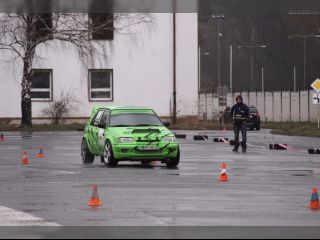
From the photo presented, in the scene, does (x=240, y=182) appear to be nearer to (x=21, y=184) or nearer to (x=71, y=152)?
(x=21, y=184)

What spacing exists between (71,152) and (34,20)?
19409mm

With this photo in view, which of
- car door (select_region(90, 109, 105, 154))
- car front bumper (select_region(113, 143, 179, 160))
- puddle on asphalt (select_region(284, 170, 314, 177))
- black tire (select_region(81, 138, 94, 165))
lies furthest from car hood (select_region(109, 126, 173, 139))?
puddle on asphalt (select_region(284, 170, 314, 177))

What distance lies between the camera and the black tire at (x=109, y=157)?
25.8 meters

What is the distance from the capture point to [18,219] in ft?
47.5

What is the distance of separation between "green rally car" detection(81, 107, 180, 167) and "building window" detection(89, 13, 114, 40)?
2626 cm

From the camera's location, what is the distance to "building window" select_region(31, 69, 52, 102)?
5988 centimetres

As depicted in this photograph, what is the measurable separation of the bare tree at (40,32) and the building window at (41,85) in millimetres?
3531

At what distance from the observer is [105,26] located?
5809 cm

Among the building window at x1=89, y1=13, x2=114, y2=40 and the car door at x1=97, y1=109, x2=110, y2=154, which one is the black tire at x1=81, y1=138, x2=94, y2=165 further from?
the building window at x1=89, y1=13, x2=114, y2=40

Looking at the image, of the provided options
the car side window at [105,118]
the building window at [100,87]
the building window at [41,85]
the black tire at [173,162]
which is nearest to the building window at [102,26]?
the building window at [100,87]

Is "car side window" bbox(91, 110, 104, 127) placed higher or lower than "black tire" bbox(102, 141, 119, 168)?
higher

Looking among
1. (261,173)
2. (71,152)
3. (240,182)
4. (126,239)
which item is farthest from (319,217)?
(71,152)

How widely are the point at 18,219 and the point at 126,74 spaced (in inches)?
1824

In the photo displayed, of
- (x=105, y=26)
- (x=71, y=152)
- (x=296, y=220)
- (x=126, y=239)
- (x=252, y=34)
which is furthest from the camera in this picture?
(x=252, y=34)
